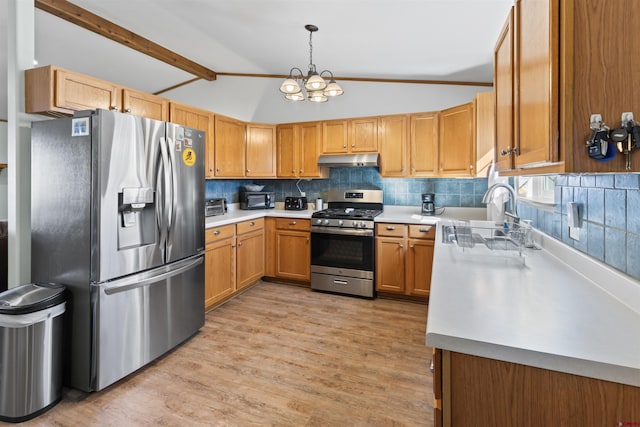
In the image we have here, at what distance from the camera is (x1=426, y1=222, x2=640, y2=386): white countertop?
2.42 feet

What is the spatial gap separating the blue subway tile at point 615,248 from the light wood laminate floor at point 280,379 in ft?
3.95

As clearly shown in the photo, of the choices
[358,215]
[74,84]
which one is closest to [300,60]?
[358,215]

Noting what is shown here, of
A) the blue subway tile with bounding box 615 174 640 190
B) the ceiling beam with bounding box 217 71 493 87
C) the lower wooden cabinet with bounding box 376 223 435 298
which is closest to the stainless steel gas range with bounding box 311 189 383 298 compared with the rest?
the lower wooden cabinet with bounding box 376 223 435 298

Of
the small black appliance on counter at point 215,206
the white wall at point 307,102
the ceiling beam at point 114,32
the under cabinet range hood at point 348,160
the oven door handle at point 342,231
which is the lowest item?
the oven door handle at point 342,231

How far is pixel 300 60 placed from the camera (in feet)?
12.2

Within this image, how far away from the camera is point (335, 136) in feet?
13.3

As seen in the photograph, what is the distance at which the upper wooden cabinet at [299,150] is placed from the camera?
4.16 meters

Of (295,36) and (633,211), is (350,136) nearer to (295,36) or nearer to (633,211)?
(295,36)

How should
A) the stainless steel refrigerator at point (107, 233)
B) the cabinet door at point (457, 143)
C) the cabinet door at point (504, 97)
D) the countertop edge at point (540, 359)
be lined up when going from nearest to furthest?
the countertop edge at point (540, 359)
the cabinet door at point (504, 97)
the stainless steel refrigerator at point (107, 233)
the cabinet door at point (457, 143)

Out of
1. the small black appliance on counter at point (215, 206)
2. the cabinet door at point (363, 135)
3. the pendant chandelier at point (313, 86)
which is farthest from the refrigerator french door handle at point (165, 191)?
the cabinet door at point (363, 135)

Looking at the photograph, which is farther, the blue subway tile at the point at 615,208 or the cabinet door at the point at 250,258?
the cabinet door at the point at 250,258

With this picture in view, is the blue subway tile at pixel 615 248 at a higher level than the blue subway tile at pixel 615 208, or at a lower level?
lower

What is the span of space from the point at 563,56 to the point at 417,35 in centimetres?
222

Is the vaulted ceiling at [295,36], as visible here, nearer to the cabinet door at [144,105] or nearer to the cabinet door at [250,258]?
the cabinet door at [144,105]
